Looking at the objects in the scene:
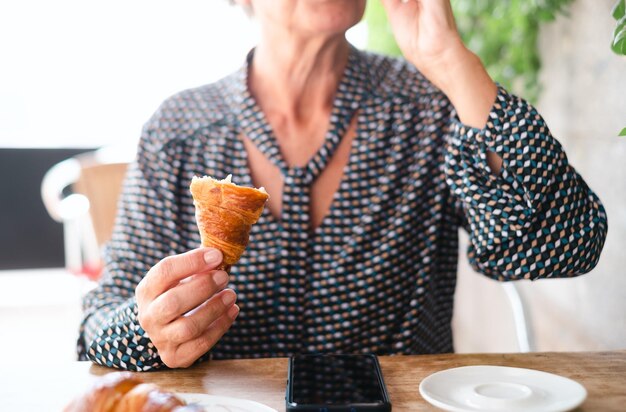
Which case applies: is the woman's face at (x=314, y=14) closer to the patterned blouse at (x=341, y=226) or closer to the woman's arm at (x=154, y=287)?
the patterned blouse at (x=341, y=226)

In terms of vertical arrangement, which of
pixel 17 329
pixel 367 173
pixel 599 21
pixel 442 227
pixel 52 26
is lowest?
pixel 17 329

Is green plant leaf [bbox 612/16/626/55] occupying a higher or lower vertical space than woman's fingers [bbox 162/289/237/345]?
higher

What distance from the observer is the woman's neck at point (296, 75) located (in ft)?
4.87

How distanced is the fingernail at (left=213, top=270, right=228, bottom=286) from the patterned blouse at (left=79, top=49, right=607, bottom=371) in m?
0.37

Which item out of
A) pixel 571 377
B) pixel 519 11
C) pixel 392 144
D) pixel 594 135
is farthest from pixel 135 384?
pixel 519 11

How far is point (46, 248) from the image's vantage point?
17.3 feet

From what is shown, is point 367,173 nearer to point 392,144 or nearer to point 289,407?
point 392,144

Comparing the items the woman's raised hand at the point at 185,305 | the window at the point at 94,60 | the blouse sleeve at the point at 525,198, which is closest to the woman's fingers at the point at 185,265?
the woman's raised hand at the point at 185,305

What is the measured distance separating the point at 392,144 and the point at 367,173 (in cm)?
8

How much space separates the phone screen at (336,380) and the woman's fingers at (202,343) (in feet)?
0.37

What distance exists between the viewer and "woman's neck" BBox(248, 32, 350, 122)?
1483 mm

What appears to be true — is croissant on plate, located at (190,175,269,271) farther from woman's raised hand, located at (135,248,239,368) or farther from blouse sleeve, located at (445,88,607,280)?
blouse sleeve, located at (445,88,607,280)

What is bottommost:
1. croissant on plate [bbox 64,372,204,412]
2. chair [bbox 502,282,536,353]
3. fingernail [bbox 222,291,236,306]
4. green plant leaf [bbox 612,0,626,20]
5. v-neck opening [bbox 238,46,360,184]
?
chair [bbox 502,282,536,353]

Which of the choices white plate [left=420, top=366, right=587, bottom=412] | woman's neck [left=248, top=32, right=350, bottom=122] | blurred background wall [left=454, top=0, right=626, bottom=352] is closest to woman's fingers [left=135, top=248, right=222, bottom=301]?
white plate [left=420, top=366, right=587, bottom=412]
